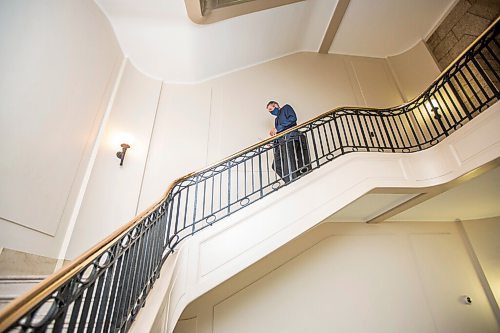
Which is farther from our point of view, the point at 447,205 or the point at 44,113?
the point at 447,205

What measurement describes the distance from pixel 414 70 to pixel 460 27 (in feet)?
3.51

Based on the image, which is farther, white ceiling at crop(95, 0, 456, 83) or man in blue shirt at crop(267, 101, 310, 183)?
white ceiling at crop(95, 0, 456, 83)

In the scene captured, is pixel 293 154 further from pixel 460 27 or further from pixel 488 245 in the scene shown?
pixel 460 27

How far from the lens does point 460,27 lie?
5055 millimetres

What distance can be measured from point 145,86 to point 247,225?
3.32 m

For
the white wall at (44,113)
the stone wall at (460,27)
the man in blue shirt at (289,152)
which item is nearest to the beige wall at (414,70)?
the stone wall at (460,27)

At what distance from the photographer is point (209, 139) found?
405 cm

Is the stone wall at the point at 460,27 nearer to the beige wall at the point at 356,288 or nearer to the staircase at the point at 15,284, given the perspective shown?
the beige wall at the point at 356,288

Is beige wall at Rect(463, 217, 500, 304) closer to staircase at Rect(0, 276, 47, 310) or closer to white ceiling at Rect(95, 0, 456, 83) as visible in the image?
white ceiling at Rect(95, 0, 456, 83)

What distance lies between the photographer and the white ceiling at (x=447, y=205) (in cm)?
270

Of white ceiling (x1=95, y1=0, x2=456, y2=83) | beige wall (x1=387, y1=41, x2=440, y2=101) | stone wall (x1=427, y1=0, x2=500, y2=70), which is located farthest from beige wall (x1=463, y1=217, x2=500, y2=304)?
white ceiling (x1=95, y1=0, x2=456, y2=83)

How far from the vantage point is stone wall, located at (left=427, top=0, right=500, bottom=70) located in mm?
4762

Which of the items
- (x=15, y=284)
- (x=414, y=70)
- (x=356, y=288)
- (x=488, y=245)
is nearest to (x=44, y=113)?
(x=15, y=284)

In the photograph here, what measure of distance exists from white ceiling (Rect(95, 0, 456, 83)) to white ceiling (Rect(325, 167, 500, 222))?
3.56 metres
